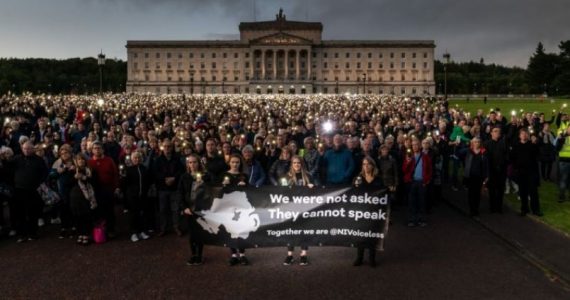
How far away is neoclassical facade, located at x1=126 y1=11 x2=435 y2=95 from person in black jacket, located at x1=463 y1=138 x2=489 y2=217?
476 feet

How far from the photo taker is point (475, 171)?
14.2 m

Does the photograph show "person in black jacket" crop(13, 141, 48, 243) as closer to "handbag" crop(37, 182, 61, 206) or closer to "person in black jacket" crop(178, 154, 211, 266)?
"handbag" crop(37, 182, 61, 206)

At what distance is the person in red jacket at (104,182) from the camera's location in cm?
1248

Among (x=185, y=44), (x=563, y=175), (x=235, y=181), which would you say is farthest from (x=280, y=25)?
(x=235, y=181)


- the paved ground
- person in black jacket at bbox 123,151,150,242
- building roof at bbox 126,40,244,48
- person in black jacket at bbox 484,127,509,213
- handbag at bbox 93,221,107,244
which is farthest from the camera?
building roof at bbox 126,40,244,48

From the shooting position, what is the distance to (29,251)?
11508mm

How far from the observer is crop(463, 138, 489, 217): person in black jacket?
14203 millimetres

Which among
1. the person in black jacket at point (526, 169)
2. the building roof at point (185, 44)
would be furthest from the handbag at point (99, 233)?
the building roof at point (185, 44)

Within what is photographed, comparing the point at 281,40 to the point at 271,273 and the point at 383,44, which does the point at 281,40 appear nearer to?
the point at 383,44

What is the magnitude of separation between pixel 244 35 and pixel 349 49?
104ft

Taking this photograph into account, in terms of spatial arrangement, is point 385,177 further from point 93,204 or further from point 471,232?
point 93,204

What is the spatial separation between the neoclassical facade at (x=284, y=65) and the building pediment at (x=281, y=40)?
5.44ft

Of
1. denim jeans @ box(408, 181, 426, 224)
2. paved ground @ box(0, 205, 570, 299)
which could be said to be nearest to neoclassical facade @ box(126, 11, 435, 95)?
denim jeans @ box(408, 181, 426, 224)

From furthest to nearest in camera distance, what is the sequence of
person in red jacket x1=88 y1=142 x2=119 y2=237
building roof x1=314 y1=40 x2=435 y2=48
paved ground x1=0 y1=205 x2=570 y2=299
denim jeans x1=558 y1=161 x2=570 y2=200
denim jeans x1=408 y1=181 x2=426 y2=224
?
1. building roof x1=314 y1=40 x2=435 y2=48
2. denim jeans x1=558 y1=161 x2=570 y2=200
3. denim jeans x1=408 y1=181 x2=426 y2=224
4. person in red jacket x1=88 y1=142 x2=119 y2=237
5. paved ground x1=0 y1=205 x2=570 y2=299
